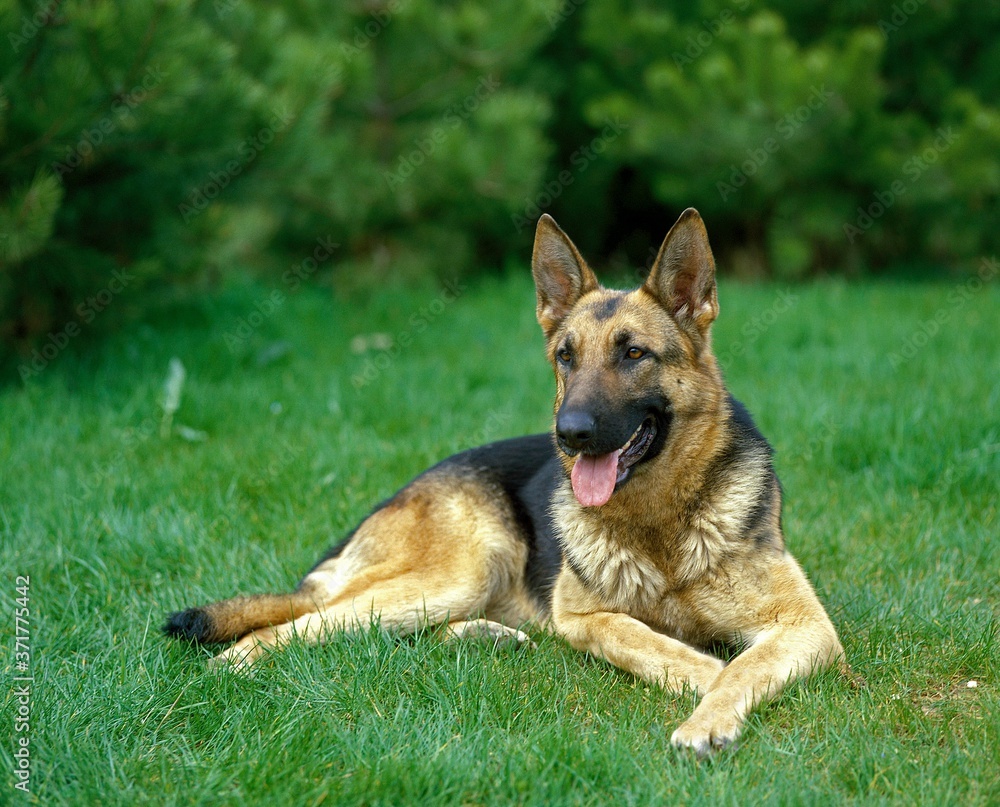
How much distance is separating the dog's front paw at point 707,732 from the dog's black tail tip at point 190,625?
1.70 meters

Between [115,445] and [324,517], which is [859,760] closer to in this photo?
[324,517]

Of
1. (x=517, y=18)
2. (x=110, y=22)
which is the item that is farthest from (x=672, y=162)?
(x=110, y=22)

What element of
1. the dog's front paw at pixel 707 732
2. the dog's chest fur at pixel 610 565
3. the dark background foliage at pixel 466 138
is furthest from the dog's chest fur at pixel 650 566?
the dark background foliage at pixel 466 138

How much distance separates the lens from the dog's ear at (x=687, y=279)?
370cm

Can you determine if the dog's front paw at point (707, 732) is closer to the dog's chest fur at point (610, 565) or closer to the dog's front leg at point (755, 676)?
the dog's front leg at point (755, 676)

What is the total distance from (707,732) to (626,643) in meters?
0.65

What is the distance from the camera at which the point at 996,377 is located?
257 inches

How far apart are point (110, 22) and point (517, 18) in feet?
14.3

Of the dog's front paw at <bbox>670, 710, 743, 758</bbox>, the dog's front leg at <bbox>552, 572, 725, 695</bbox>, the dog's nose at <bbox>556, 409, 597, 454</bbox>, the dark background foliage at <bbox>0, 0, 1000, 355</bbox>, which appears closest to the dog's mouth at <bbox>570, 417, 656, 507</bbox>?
the dog's nose at <bbox>556, 409, 597, 454</bbox>

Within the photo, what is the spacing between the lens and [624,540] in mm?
3672

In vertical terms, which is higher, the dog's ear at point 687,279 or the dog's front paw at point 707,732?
the dog's ear at point 687,279

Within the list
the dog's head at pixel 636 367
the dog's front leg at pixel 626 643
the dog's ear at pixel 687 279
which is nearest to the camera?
the dog's front leg at pixel 626 643

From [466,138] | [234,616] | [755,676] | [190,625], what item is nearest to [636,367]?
[755,676]

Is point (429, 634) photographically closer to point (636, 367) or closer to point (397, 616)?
point (397, 616)
